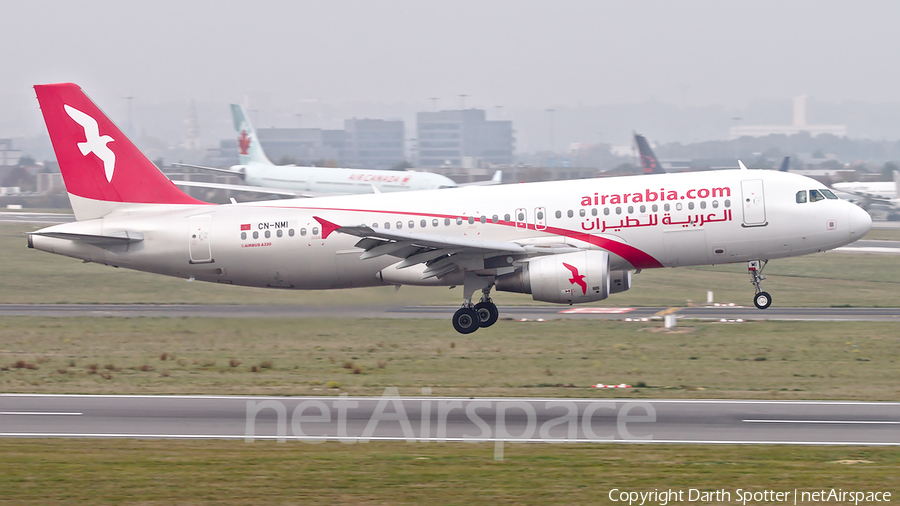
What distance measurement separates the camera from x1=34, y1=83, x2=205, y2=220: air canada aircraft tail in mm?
30156

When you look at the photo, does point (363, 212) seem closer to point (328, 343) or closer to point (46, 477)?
point (328, 343)

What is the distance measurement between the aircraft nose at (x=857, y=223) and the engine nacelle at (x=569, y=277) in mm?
7793

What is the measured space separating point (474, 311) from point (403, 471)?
12.5 meters

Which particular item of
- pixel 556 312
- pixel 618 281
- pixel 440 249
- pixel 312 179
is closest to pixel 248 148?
pixel 312 179

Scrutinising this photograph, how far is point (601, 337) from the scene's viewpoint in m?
35.0

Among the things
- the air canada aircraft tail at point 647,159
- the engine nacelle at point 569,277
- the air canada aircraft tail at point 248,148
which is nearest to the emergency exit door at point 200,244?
the engine nacelle at point 569,277

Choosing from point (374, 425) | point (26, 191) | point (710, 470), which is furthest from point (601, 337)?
point (26, 191)

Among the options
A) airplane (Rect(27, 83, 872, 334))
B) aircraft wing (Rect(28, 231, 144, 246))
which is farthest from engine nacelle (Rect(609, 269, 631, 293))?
aircraft wing (Rect(28, 231, 144, 246))

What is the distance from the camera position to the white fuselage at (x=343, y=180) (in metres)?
77.7

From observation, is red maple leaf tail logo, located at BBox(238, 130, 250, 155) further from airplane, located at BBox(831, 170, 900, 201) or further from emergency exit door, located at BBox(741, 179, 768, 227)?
emergency exit door, located at BBox(741, 179, 768, 227)

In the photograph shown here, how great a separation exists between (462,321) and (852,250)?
2003 inches

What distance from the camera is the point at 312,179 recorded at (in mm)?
80750

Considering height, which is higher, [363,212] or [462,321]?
[363,212]

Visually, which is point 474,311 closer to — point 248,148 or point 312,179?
point 312,179
